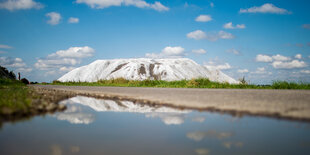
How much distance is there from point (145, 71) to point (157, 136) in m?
38.8

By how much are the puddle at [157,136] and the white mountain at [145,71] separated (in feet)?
113

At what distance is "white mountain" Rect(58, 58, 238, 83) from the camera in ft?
A: 129

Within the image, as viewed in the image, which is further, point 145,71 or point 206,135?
point 145,71

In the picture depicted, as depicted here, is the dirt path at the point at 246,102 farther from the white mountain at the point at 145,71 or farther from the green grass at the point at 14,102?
the white mountain at the point at 145,71

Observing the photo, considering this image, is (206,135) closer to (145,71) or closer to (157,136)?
(157,136)

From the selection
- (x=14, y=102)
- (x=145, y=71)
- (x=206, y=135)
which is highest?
(x=145, y=71)

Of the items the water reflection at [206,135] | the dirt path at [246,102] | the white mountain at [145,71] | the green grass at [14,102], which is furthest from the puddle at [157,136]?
the white mountain at [145,71]

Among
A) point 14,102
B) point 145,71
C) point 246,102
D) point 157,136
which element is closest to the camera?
point 157,136

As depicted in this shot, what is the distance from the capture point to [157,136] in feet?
7.73

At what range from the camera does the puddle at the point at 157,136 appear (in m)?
1.93

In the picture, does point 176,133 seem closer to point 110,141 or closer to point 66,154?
point 110,141

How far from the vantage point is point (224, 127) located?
108 inches

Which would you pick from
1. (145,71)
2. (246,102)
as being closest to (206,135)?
(246,102)

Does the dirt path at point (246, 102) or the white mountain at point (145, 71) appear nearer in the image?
the dirt path at point (246, 102)
